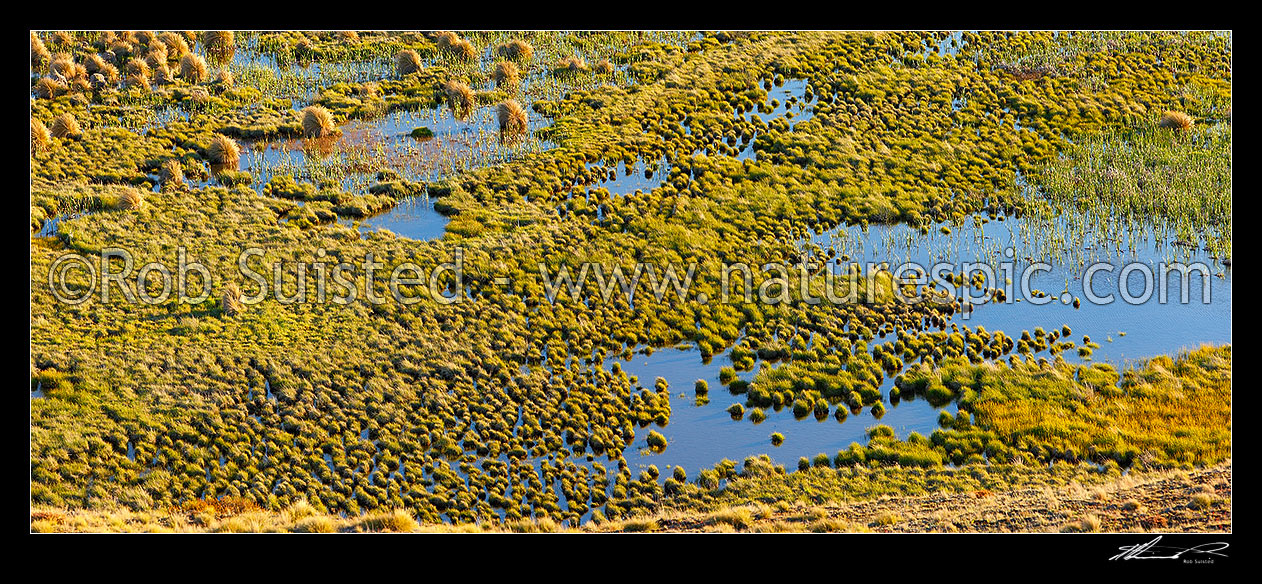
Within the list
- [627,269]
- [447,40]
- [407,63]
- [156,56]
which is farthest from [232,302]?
[447,40]

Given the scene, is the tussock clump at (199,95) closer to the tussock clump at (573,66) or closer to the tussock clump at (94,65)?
the tussock clump at (94,65)

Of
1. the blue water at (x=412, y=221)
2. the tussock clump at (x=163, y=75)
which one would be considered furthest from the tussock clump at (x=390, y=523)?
the tussock clump at (x=163, y=75)

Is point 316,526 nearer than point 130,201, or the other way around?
point 316,526

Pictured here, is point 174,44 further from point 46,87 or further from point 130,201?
point 130,201

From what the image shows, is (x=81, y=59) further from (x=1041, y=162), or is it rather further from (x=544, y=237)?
(x=1041, y=162)

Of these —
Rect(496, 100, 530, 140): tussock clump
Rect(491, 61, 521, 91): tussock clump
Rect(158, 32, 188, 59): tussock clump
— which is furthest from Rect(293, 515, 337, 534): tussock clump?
Rect(158, 32, 188, 59): tussock clump

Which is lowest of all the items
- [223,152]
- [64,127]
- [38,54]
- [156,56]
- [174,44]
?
[223,152]

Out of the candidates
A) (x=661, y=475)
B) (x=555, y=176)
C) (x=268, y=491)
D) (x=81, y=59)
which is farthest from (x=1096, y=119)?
(x=81, y=59)
